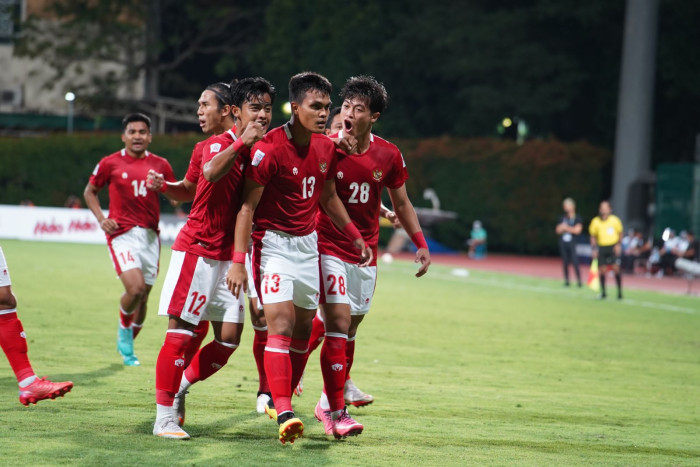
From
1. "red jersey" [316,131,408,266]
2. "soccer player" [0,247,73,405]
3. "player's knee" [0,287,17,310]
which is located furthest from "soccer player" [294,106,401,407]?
"player's knee" [0,287,17,310]

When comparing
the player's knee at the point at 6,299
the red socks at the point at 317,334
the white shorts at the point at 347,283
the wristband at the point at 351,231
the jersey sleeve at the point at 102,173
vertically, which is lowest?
the red socks at the point at 317,334

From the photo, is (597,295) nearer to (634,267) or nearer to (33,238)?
(634,267)

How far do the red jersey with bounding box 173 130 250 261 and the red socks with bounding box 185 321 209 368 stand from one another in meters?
0.74

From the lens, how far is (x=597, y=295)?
2231 cm

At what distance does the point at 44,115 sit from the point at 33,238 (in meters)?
19.8

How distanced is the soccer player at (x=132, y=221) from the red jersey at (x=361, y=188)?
3.17 metres

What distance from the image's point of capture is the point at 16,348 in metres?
7.08

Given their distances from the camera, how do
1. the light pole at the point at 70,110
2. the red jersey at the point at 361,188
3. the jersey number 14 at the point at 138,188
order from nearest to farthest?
1. the red jersey at the point at 361,188
2. the jersey number 14 at the point at 138,188
3. the light pole at the point at 70,110

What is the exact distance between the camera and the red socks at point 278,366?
6.41 metres

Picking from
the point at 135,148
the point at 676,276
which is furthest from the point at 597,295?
the point at 135,148

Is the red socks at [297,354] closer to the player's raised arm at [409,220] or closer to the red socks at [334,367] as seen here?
the red socks at [334,367]

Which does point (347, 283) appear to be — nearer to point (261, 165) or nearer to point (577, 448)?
point (261, 165)

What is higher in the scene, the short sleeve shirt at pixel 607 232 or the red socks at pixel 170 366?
the red socks at pixel 170 366

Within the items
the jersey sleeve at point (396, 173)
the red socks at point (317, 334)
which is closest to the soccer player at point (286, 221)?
the jersey sleeve at point (396, 173)
